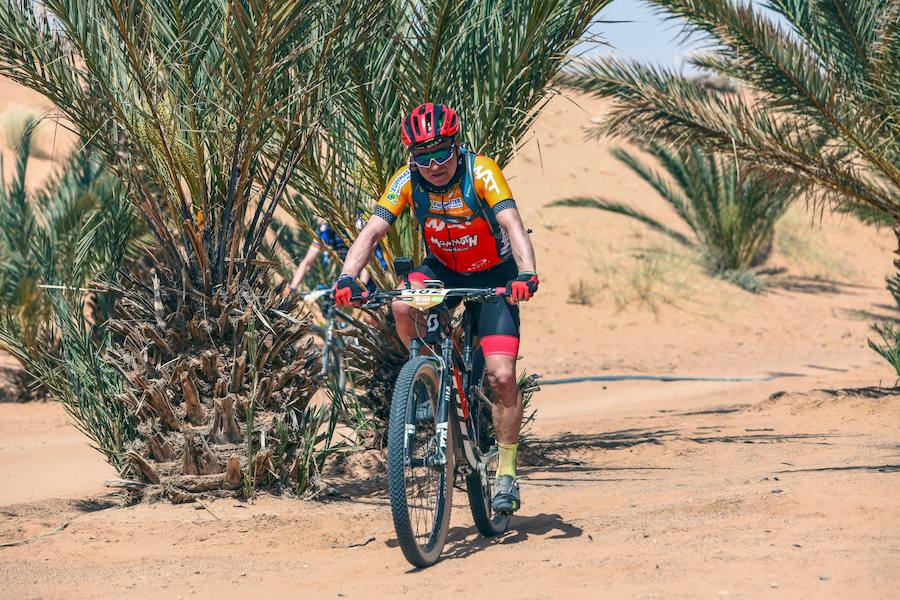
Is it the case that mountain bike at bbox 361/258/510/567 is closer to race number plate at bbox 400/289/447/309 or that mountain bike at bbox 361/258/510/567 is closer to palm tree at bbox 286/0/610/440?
race number plate at bbox 400/289/447/309

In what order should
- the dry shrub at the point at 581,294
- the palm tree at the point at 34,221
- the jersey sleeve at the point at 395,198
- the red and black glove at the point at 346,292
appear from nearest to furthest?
the red and black glove at the point at 346,292 < the jersey sleeve at the point at 395,198 < the palm tree at the point at 34,221 < the dry shrub at the point at 581,294

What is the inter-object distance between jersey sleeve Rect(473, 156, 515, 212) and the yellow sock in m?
1.08

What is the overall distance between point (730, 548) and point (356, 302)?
71.6 inches

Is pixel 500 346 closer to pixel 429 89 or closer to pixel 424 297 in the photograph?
pixel 424 297

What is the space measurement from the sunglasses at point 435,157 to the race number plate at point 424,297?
2.37 feet

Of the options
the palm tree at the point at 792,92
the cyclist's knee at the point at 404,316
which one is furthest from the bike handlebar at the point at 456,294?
the palm tree at the point at 792,92

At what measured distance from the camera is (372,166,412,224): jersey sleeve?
497 cm

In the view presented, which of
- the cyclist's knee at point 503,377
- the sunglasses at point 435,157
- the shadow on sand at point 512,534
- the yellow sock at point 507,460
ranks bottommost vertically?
the shadow on sand at point 512,534

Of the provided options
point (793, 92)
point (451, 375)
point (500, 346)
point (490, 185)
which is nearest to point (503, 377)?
point (500, 346)

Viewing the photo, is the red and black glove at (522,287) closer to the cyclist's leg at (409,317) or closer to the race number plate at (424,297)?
the race number plate at (424,297)

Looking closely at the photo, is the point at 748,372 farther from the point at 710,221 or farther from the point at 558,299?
the point at 710,221

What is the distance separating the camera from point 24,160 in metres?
10.8

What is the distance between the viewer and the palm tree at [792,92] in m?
8.74

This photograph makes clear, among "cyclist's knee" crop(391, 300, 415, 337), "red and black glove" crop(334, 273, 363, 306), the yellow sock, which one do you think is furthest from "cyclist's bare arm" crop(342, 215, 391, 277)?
the yellow sock
